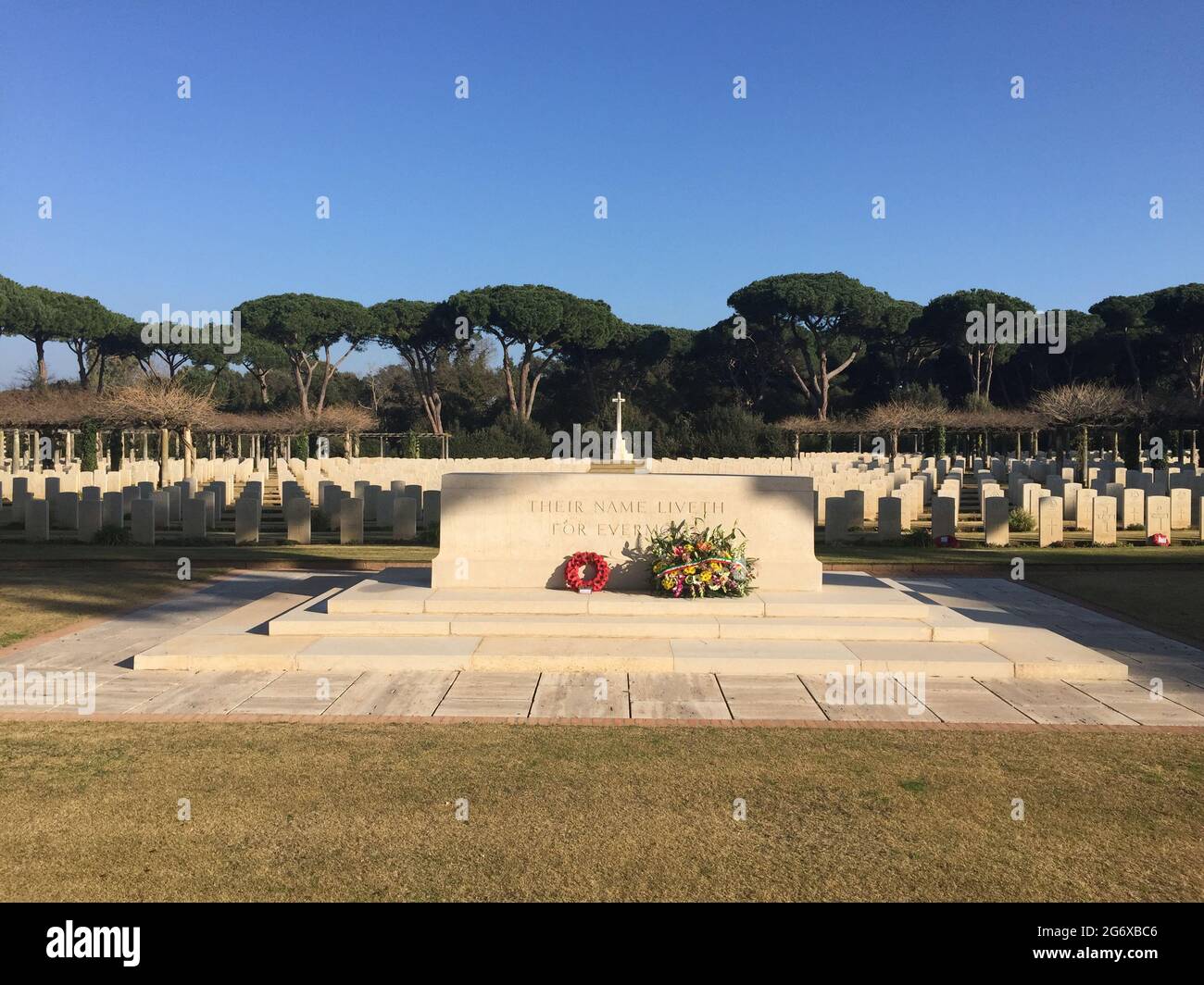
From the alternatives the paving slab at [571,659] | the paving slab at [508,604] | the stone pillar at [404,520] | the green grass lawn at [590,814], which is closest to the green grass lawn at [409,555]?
the stone pillar at [404,520]

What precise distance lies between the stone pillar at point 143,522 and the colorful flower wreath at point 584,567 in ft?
31.6

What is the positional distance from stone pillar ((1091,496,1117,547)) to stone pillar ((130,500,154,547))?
16453mm

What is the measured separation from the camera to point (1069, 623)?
33.2ft

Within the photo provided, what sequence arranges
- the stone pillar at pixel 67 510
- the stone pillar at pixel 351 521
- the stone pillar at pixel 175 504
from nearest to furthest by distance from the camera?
the stone pillar at pixel 351 521 → the stone pillar at pixel 67 510 → the stone pillar at pixel 175 504

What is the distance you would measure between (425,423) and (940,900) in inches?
2250

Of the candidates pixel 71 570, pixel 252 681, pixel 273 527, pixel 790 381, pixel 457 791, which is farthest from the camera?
pixel 790 381

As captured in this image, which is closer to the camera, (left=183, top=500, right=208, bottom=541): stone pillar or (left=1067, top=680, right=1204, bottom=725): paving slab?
(left=1067, top=680, right=1204, bottom=725): paving slab

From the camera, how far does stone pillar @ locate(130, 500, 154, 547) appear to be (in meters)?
16.3

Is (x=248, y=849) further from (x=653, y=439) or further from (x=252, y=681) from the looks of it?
(x=653, y=439)

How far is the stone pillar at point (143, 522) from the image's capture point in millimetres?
16297

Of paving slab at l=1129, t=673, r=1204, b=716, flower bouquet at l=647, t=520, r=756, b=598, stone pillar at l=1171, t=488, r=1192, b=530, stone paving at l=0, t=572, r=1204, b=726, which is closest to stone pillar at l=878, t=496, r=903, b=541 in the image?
stone pillar at l=1171, t=488, r=1192, b=530

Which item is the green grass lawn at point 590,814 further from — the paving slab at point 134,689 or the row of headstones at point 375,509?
the row of headstones at point 375,509

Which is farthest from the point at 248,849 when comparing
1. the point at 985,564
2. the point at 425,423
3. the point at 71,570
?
the point at 425,423
